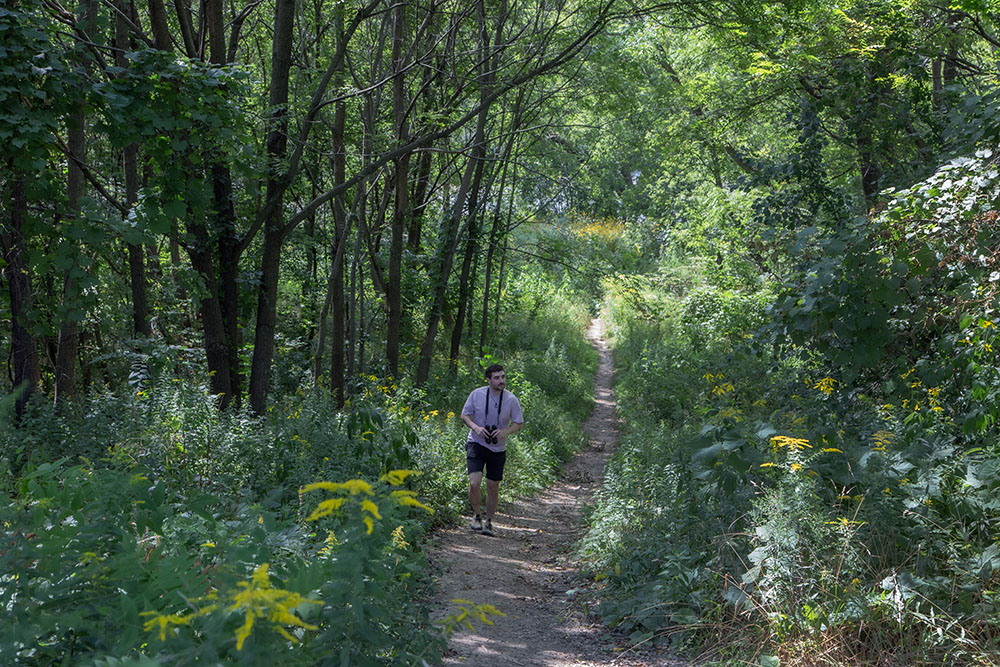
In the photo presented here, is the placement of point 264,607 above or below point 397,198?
below

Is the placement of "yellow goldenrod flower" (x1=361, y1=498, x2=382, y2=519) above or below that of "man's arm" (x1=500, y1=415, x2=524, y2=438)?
above

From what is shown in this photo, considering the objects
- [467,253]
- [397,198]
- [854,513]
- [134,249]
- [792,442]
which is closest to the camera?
[854,513]

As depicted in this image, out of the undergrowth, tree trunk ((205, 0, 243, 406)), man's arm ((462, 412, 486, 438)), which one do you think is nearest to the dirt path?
the undergrowth

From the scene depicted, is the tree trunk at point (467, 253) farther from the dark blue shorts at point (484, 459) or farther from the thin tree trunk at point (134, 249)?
the dark blue shorts at point (484, 459)

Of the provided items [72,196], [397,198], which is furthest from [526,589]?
[397,198]

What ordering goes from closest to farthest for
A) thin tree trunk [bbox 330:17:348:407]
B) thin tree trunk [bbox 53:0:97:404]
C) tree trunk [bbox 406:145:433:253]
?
thin tree trunk [bbox 53:0:97:404] < thin tree trunk [bbox 330:17:348:407] < tree trunk [bbox 406:145:433:253]

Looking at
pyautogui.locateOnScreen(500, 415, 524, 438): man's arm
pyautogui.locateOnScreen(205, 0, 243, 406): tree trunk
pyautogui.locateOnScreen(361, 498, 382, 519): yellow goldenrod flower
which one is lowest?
pyautogui.locateOnScreen(500, 415, 524, 438): man's arm

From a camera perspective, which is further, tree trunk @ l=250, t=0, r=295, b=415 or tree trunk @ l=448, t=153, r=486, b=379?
tree trunk @ l=448, t=153, r=486, b=379

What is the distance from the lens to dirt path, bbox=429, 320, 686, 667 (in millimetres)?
5180

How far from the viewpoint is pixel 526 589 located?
6.76 m

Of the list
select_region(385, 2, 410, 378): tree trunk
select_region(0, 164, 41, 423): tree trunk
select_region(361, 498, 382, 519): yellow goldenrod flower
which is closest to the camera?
select_region(361, 498, 382, 519): yellow goldenrod flower

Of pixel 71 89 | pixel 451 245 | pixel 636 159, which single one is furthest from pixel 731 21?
pixel 636 159

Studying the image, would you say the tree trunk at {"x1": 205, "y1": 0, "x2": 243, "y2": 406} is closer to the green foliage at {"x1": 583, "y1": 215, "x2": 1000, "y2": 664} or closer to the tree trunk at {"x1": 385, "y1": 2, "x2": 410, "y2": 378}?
the tree trunk at {"x1": 385, "y1": 2, "x2": 410, "y2": 378}

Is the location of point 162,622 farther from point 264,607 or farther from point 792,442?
point 792,442
